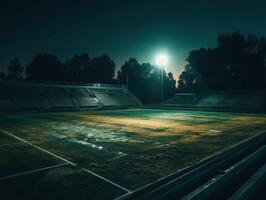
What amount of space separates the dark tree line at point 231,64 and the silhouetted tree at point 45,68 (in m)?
38.7

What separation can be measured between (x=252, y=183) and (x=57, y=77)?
60.3 metres

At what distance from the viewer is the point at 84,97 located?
41.1 meters

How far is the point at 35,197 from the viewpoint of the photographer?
505 centimetres

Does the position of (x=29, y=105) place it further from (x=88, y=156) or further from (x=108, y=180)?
(x=108, y=180)

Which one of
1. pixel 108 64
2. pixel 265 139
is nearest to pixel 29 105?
pixel 265 139

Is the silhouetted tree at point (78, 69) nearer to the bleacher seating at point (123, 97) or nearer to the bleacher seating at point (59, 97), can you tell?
the bleacher seating at point (123, 97)

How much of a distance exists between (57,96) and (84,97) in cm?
511

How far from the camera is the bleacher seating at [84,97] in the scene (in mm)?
38831

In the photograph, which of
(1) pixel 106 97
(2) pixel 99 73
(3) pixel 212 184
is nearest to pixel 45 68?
(2) pixel 99 73

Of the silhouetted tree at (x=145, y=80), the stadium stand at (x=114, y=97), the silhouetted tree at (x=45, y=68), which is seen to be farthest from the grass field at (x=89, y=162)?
the silhouetted tree at (x=45, y=68)

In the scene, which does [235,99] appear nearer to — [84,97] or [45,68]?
[84,97]

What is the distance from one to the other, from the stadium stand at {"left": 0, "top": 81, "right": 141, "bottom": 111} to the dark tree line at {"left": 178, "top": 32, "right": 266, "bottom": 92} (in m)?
22.5

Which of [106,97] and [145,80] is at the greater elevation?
[145,80]

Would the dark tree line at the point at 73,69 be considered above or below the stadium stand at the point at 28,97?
above
